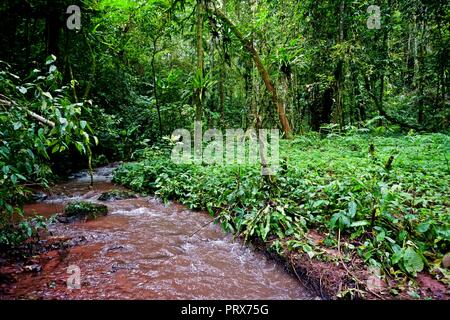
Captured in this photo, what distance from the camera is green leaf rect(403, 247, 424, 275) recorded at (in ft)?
9.38

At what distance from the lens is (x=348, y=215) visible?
366 centimetres

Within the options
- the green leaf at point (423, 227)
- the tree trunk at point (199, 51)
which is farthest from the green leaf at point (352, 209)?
the tree trunk at point (199, 51)

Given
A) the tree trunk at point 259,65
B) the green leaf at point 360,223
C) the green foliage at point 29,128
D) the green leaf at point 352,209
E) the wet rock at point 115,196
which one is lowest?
the wet rock at point 115,196

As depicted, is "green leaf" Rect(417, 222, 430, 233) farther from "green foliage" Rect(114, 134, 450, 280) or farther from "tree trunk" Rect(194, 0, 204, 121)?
"tree trunk" Rect(194, 0, 204, 121)

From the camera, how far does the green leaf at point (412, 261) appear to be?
113 inches

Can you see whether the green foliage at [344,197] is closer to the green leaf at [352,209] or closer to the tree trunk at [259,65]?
the green leaf at [352,209]

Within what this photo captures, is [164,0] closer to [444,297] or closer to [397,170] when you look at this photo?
[397,170]

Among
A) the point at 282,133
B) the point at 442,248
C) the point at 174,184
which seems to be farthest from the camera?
the point at 282,133

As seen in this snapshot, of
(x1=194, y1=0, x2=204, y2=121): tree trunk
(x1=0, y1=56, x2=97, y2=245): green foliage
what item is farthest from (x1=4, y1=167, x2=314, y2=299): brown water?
(x1=194, y1=0, x2=204, y2=121): tree trunk

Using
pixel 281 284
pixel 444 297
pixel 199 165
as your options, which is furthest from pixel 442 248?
pixel 199 165

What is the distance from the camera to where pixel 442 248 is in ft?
10.3

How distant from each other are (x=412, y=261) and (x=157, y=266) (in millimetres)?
2896

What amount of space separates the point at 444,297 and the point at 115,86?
43.2 feet

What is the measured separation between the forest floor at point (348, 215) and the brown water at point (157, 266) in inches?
12.5
